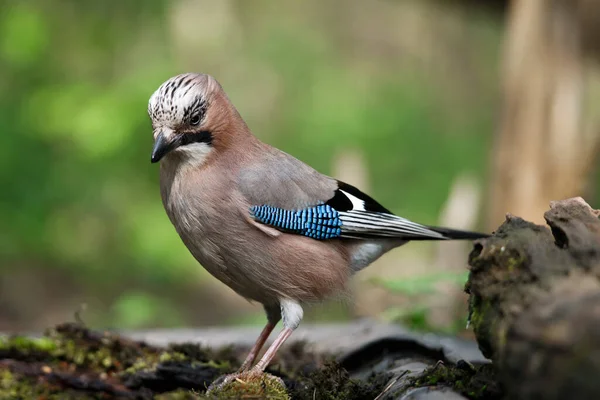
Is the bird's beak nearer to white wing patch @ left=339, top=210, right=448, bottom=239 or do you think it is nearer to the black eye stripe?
the black eye stripe

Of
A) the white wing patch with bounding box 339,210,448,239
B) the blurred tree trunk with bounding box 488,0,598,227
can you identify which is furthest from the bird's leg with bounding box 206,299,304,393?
the blurred tree trunk with bounding box 488,0,598,227

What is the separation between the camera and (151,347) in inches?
174

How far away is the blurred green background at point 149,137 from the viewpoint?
30.4 ft

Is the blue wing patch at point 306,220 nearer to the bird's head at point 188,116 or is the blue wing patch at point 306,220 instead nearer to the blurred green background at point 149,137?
the bird's head at point 188,116

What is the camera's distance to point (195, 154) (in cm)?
390

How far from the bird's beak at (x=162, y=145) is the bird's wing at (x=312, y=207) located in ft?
1.42

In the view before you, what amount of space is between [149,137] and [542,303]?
7798 millimetres

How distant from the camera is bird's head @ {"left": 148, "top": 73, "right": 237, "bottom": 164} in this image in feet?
12.1

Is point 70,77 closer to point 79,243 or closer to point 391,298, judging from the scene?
point 79,243

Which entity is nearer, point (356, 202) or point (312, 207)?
point (312, 207)

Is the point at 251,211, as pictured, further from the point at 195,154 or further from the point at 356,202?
the point at 356,202

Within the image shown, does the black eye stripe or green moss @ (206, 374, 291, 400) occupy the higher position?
the black eye stripe

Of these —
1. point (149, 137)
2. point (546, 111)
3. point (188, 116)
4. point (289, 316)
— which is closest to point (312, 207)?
point (289, 316)

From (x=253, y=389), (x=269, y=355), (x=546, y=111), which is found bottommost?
(x=253, y=389)
